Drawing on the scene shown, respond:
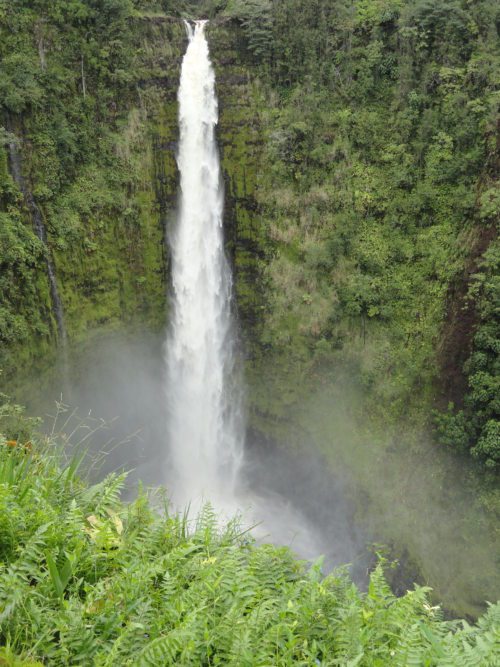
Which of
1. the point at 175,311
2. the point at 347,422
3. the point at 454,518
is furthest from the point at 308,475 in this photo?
the point at 175,311

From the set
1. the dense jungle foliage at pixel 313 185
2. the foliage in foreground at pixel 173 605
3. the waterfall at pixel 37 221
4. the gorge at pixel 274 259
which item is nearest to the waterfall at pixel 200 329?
the gorge at pixel 274 259

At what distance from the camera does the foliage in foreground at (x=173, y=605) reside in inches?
95.6

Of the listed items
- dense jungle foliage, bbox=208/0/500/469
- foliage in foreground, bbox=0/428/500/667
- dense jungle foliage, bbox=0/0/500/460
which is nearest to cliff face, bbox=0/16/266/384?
dense jungle foliage, bbox=0/0/500/460

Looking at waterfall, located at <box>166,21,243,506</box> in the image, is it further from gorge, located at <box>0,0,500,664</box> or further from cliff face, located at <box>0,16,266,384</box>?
cliff face, located at <box>0,16,266,384</box>

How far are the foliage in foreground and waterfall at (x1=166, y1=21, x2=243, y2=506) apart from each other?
51.2 feet

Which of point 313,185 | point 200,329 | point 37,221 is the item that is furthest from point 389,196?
point 37,221

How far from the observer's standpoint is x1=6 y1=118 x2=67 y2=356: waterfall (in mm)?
15688

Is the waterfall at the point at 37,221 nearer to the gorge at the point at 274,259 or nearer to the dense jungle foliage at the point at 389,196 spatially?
the gorge at the point at 274,259

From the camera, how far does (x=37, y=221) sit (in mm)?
16094

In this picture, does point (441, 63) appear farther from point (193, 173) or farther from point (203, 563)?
point (203, 563)

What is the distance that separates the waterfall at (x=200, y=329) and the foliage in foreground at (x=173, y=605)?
1560cm

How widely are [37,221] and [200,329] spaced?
6.77 meters

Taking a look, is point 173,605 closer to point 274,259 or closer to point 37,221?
point 37,221

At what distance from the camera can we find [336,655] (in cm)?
270
